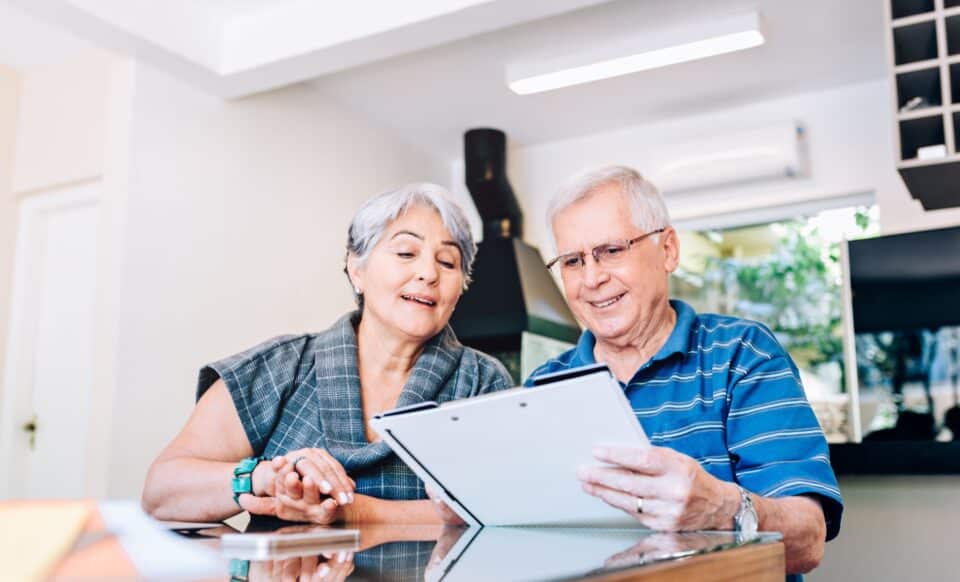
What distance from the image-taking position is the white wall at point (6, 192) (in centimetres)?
393

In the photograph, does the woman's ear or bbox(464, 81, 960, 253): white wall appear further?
bbox(464, 81, 960, 253): white wall

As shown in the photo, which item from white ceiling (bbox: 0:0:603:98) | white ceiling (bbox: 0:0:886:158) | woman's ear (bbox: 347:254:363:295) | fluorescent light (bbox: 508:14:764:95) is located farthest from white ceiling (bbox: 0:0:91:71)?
woman's ear (bbox: 347:254:363:295)

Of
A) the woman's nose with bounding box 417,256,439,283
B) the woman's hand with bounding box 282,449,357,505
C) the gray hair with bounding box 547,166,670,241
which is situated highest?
the gray hair with bounding box 547,166,670,241

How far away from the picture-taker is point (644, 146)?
4.79 m

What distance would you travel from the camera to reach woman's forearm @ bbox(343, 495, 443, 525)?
1441mm

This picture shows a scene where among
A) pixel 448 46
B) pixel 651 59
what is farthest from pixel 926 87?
pixel 448 46

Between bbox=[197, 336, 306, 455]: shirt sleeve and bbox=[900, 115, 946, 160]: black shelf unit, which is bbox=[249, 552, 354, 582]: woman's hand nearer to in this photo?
bbox=[197, 336, 306, 455]: shirt sleeve

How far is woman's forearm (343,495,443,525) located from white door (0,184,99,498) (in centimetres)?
264

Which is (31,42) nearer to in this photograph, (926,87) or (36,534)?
(926,87)

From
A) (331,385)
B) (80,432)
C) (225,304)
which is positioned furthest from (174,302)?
(331,385)

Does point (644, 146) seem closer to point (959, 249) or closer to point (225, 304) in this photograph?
point (959, 249)

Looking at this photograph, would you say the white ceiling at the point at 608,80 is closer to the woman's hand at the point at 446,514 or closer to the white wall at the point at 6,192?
the white wall at the point at 6,192

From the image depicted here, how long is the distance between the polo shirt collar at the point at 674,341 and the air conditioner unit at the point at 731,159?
281cm

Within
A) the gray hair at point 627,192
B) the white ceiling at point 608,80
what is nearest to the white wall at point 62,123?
the white ceiling at point 608,80
